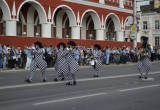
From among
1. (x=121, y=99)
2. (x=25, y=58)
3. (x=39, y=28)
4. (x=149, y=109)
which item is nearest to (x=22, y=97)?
(x=121, y=99)

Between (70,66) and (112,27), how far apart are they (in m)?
35.0

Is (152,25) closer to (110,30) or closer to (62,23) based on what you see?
(110,30)

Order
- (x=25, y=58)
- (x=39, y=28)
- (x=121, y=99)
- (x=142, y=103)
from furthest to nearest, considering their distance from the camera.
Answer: (x=39, y=28) < (x=25, y=58) < (x=121, y=99) < (x=142, y=103)

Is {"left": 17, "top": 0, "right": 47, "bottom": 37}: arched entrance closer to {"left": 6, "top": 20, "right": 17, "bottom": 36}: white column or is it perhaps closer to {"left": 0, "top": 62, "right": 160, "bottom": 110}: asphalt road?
{"left": 6, "top": 20, "right": 17, "bottom": 36}: white column

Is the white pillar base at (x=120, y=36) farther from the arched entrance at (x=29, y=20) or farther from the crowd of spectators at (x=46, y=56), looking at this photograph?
the arched entrance at (x=29, y=20)

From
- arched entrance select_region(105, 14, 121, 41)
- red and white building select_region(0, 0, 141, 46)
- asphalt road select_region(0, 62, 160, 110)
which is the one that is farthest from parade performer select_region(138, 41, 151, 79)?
arched entrance select_region(105, 14, 121, 41)

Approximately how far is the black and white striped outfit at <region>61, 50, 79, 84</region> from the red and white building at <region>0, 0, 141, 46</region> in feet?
44.7

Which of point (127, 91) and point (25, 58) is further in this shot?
point (25, 58)

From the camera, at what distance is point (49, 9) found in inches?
1448

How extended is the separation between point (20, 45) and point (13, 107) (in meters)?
20.9

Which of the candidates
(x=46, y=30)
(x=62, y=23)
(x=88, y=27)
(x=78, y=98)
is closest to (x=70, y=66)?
(x=78, y=98)

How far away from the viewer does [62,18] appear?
142 feet

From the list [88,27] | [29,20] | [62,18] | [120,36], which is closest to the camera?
[29,20]

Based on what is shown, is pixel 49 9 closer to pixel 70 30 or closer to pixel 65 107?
→ pixel 70 30
